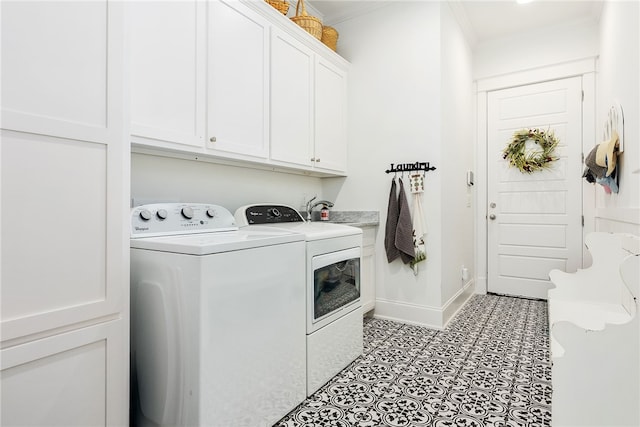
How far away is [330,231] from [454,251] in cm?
166

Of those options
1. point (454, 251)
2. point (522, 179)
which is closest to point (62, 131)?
point (454, 251)

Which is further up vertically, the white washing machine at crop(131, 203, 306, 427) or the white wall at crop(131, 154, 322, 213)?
the white wall at crop(131, 154, 322, 213)

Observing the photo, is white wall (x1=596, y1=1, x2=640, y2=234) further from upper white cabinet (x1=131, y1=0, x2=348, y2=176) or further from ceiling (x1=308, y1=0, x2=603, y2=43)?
upper white cabinet (x1=131, y1=0, x2=348, y2=176)

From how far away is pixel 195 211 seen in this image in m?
1.86

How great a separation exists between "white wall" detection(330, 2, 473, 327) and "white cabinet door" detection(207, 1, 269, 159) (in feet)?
3.58

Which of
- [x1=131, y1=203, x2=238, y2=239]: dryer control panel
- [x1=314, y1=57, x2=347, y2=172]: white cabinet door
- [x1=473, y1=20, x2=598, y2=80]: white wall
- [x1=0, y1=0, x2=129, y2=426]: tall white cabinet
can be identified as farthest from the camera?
[x1=473, y1=20, x2=598, y2=80]: white wall

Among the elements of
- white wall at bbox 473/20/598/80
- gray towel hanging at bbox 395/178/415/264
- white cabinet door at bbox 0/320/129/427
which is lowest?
white cabinet door at bbox 0/320/129/427

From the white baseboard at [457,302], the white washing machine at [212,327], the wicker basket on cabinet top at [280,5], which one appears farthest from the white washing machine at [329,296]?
the wicker basket on cabinet top at [280,5]

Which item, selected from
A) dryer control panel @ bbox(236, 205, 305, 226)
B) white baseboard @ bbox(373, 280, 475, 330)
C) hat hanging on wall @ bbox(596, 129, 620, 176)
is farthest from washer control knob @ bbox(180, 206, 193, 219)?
hat hanging on wall @ bbox(596, 129, 620, 176)

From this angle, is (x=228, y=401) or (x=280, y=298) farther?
(x=280, y=298)

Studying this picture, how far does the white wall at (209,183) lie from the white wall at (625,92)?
7.22 feet

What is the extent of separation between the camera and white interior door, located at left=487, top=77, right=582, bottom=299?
135 inches

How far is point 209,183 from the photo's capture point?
2283 millimetres

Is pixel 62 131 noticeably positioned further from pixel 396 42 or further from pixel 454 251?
pixel 454 251
